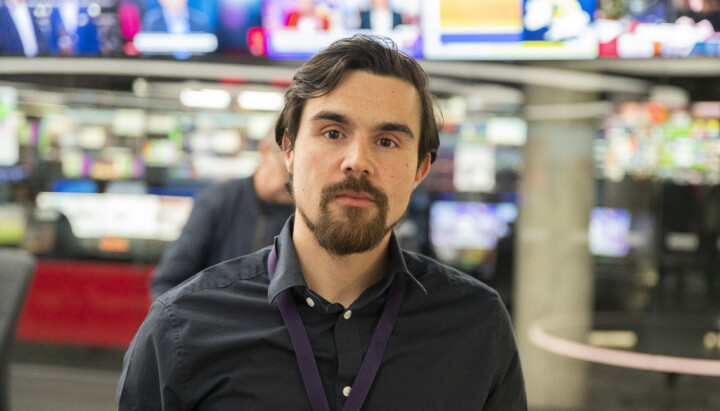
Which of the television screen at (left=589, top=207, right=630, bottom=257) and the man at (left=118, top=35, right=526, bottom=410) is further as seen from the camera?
the television screen at (left=589, top=207, right=630, bottom=257)

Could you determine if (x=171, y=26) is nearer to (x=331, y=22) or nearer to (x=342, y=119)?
(x=331, y=22)

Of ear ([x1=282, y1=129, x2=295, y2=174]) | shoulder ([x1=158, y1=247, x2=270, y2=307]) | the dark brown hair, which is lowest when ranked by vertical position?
shoulder ([x1=158, y1=247, x2=270, y2=307])

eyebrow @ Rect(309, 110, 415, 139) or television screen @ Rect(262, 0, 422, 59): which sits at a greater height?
television screen @ Rect(262, 0, 422, 59)

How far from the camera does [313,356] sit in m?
1.36

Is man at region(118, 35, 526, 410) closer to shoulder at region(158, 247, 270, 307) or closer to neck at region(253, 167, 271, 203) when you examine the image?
shoulder at region(158, 247, 270, 307)

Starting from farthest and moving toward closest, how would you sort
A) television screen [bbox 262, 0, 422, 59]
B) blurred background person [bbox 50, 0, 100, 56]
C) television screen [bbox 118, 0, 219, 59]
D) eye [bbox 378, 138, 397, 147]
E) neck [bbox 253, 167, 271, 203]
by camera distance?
blurred background person [bbox 50, 0, 100, 56] → television screen [bbox 118, 0, 219, 59] → television screen [bbox 262, 0, 422, 59] → neck [bbox 253, 167, 271, 203] → eye [bbox 378, 138, 397, 147]

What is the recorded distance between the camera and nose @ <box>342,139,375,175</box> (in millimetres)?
1373

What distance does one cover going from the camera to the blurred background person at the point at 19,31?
5.28 meters

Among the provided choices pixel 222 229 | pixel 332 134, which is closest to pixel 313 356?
pixel 332 134

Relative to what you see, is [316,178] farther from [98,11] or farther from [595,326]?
[98,11]

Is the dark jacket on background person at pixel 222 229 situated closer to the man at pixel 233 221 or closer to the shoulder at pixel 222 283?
the man at pixel 233 221

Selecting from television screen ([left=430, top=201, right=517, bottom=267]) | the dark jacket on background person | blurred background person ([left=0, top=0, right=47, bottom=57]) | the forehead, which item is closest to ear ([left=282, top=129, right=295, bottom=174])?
the forehead

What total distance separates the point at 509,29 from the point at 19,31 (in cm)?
363

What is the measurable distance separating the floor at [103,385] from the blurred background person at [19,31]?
7.49 feet
